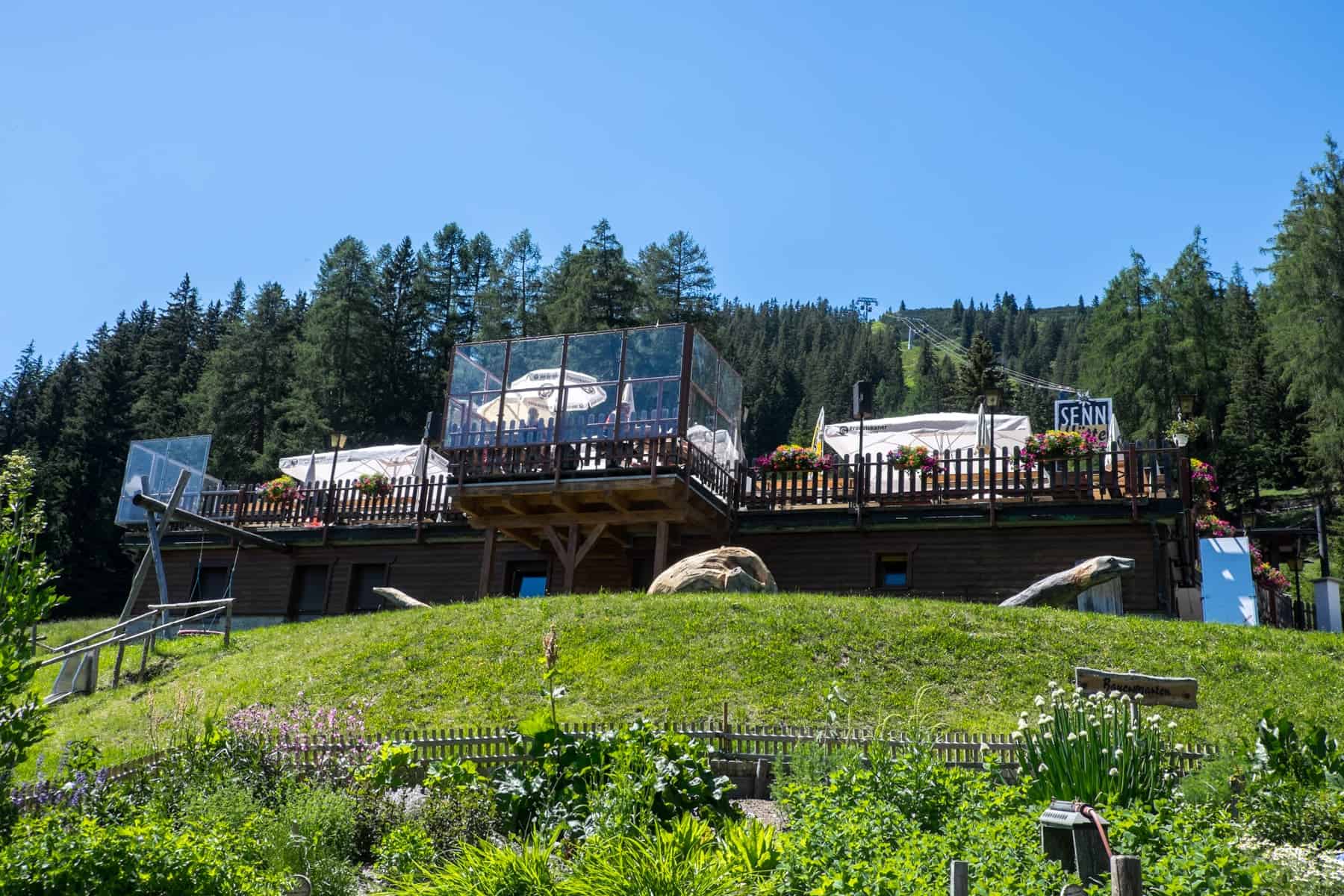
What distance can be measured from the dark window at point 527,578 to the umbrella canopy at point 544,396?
4.05m

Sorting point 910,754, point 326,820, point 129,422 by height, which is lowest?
→ point 326,820

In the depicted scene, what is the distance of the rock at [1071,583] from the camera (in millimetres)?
17172

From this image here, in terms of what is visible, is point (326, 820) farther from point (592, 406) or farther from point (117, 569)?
point (117, 569)

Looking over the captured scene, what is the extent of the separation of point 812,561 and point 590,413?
207 inches

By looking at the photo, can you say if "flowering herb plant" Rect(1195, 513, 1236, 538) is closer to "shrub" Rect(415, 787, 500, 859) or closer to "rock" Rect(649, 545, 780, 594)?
"rock" Rect(649, 545, 780, 594)

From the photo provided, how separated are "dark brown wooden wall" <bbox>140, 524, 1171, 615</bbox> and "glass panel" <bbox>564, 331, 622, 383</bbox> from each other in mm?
3746

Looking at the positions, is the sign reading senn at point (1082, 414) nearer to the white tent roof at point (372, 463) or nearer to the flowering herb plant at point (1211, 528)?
the flowering herb plant at point (1211, 528)

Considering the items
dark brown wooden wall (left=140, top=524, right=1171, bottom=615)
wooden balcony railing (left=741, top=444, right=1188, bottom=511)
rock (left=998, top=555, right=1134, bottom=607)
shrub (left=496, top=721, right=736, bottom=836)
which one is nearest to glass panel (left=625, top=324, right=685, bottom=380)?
wooden balcony railing (left=741, top=444, right=1188, bottom=511)

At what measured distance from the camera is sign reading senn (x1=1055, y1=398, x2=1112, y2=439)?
88.3ft

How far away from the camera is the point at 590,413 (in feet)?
70.9

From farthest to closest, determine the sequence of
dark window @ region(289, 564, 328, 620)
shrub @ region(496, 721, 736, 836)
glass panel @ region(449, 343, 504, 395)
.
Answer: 1. dark window @ region(289, 564, 328, 620)
2. glass panel @ region(449, 343, 504, 395)
3. shrub @ region(496, 721, 736, 836)

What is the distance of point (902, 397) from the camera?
121 m

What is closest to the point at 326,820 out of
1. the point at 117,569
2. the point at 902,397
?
the point at 117,569

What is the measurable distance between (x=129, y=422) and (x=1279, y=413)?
2327 inches
